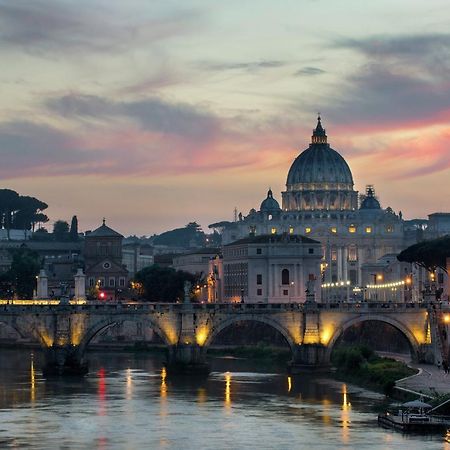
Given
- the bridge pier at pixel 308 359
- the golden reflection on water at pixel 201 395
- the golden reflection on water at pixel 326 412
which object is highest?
the bridge pier at pixel 308 359

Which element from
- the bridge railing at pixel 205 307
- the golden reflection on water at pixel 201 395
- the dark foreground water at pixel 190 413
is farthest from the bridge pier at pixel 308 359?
the golden reflection on water at pixel 201 395

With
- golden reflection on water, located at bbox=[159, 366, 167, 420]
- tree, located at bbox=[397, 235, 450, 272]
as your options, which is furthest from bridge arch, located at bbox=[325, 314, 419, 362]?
tree, located at bbox=[397, 235, 450, 272]

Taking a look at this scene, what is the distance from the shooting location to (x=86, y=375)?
419 ft

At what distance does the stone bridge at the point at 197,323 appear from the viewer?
12912cm

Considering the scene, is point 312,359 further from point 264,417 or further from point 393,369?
point 264,417

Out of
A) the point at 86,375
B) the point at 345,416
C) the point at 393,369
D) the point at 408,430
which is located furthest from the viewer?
the point at 86,375

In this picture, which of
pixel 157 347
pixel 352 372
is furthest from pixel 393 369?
pixel 157 347

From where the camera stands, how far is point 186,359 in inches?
5133

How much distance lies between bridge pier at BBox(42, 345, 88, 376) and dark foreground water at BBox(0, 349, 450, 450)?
3.60 feet

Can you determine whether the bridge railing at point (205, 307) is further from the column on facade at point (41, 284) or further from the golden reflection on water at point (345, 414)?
the column on facade at point (41, 284)

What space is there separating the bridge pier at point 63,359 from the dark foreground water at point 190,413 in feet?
3.60

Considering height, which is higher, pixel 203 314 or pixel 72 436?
pixel 203 314

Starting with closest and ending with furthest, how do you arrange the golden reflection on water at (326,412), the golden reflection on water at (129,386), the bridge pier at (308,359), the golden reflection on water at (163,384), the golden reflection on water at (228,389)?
the golden reflection on water at (326,412)
the golden reflection on water at (228,389)
the golden reflection on water at (129,386)
the golden reflection on water at (163,384)
the bridge pier at (308,359)

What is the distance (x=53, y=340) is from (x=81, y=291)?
43940 mm
